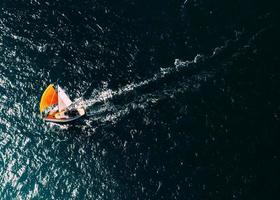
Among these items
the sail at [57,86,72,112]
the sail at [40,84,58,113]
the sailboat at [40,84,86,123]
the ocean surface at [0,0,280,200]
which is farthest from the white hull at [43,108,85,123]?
the sail at [40,84,58,113]

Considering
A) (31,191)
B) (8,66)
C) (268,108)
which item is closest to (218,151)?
(268,108)

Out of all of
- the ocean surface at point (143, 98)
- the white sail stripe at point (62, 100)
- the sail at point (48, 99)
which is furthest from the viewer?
the white sail stripe at point (62, 100)

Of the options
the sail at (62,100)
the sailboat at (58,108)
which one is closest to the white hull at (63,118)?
the sailboat at (58,108)

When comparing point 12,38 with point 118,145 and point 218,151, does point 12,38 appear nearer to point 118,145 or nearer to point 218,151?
point 118,145

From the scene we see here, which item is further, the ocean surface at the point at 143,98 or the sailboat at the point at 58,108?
the sailboat at the point at 58,108

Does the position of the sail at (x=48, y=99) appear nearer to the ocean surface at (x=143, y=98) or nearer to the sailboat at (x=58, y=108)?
the sailboat at (x=58, y=108)

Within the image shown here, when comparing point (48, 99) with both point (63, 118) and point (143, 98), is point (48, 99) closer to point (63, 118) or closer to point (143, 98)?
point (63, 118)

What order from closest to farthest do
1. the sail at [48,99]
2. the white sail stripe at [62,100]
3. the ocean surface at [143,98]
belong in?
the ocean surface at [143,98] → the sail at [48,99] → the white sail stripe at [62,100]
